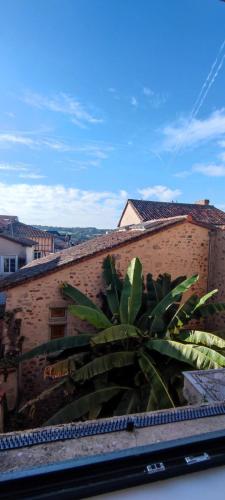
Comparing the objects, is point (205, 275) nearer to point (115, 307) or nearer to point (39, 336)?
point (115, 307)

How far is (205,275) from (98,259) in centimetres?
426

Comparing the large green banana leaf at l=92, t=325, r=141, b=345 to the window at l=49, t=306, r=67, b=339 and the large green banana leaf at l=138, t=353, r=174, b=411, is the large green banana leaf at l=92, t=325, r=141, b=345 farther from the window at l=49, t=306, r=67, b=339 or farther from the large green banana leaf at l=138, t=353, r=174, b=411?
the window at l=49, t=306, r=67, b=339

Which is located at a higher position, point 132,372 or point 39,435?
point 39,435

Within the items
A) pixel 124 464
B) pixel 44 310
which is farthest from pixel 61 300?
pixel 124 464

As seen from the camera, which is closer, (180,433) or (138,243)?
(180,433)

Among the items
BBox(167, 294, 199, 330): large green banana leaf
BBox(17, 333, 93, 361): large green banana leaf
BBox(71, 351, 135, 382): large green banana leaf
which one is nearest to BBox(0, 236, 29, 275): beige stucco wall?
BBox(17, 333, 93, 361): large green banana leaf

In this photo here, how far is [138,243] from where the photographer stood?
1177cm

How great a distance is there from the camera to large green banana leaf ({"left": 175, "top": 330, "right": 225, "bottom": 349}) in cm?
→ 761

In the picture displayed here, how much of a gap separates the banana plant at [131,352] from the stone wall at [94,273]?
63 cm

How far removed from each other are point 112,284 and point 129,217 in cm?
1621

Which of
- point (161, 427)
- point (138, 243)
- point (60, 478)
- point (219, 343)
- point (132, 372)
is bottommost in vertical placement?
point (132, 372)

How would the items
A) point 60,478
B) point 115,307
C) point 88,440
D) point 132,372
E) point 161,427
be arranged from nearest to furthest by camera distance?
1. point 60,478
2. point 88,440
3. point 161,427
4. point 132,372
5. point 115,307

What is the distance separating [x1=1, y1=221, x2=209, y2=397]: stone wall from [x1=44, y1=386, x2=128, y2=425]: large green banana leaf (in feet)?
11.2

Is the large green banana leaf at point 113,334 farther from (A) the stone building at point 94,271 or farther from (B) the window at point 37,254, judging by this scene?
(B) the window at point 37,254
